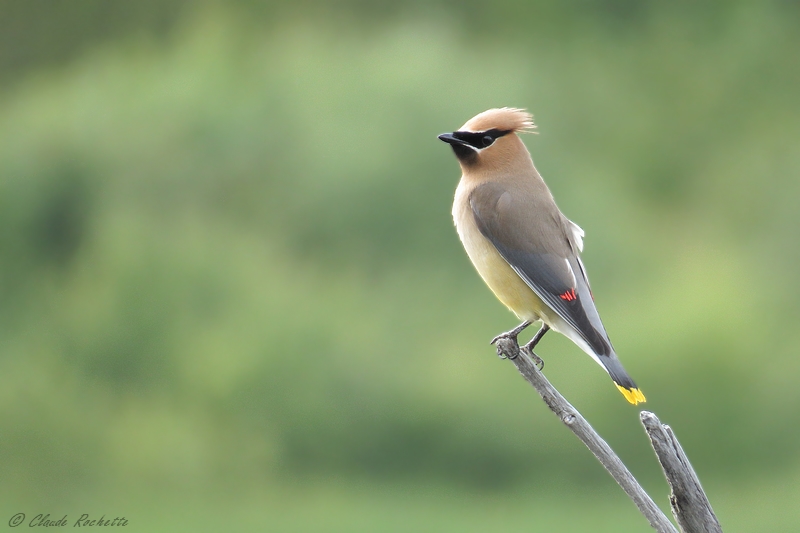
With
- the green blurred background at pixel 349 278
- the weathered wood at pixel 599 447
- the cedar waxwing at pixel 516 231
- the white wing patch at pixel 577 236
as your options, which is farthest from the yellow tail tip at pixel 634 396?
the green blurred background at pixel 349 278

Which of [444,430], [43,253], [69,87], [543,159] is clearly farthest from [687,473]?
[69,87]

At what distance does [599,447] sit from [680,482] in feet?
0.83

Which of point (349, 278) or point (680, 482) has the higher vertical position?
point (680, 482)

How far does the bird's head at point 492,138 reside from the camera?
11.8 feet

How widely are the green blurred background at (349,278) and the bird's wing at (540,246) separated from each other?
3.35m

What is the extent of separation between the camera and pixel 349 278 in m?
7.72

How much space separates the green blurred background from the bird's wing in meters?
3.35

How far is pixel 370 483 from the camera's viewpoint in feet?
23.1

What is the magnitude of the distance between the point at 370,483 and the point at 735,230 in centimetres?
386

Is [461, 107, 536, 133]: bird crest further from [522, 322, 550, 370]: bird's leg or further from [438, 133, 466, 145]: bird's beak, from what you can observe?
[522, 322, 550, 370]: bird's leg

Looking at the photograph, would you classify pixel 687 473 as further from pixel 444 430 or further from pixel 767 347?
pixel 767 347

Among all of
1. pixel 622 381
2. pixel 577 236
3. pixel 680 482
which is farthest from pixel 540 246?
pixel 680 482

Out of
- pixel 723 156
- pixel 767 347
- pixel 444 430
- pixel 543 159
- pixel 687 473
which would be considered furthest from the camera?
pixel 723 156

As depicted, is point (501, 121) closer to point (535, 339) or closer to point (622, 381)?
point (535, 339)
